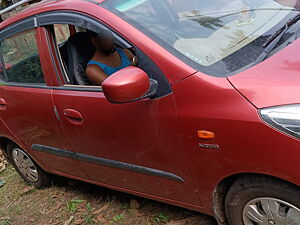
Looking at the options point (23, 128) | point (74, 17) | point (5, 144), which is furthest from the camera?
point (5, 144)

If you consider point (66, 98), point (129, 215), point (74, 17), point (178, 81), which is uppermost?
point (74, 17)

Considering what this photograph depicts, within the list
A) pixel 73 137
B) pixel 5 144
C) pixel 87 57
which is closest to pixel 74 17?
pixel 87 57

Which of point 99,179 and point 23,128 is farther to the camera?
point 23,128

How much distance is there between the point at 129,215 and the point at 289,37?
1.88 m

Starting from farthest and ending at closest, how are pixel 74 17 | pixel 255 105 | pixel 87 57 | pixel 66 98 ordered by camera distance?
1. pixel 87 57
2. pixel 66 98
3. pixel 74 17
4. pixel 255 105

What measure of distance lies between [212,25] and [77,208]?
6.97ft

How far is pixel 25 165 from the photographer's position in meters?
4.16

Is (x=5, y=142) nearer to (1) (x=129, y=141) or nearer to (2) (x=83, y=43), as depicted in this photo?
(2) (x=83, y=43)

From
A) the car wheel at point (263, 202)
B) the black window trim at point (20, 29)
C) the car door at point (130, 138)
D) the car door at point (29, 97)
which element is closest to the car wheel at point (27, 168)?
the car door at point (29, 97)

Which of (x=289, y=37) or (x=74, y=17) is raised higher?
(x=74, y=17)

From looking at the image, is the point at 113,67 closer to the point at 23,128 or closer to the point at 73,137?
the point at 73,137

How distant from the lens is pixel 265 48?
232cm

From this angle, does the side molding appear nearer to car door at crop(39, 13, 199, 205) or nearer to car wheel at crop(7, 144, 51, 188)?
car door at crop(39, 13, 199, 205)

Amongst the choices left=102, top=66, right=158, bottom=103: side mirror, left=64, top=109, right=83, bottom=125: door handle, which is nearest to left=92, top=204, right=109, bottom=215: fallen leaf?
left=64, top=109, right=83, bottom=125: door handle
